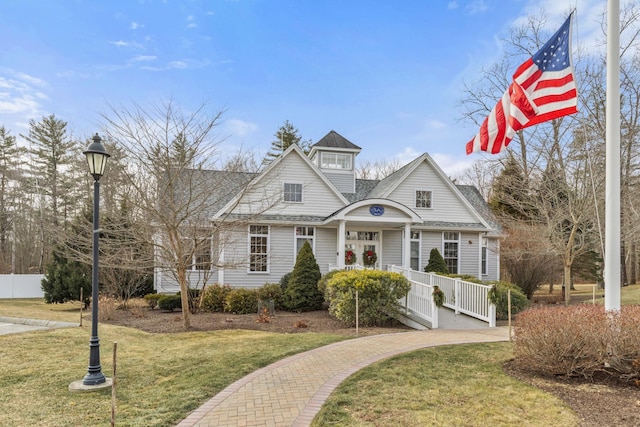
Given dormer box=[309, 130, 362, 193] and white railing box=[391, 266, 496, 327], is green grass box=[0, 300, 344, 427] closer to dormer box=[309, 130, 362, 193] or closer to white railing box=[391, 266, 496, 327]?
white railing box=[391, 266, 496, 327]

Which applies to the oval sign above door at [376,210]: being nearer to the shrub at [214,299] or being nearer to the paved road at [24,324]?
the shrub at [214,299]

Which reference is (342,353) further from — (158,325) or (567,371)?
(158,325)

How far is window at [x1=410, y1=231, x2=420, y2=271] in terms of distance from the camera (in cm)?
A: 1922

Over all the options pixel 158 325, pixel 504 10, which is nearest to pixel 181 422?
pixel 158 325

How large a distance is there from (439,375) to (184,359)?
4718 mm

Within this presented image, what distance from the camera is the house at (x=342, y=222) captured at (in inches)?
658

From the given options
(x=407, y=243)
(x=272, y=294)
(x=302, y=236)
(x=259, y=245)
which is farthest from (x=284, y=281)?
(x=407, y=243)

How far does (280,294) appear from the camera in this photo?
51.6ft

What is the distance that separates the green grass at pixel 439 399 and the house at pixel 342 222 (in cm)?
978

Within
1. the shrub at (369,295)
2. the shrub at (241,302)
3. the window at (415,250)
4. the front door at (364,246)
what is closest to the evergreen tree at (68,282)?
the shrub at (241,302)

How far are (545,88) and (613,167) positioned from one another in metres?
1.75

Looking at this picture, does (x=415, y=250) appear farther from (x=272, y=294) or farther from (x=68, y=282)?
(x=68, y=282)

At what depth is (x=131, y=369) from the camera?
277 inches

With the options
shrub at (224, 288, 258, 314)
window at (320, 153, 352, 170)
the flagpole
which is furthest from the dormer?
the flagpole
